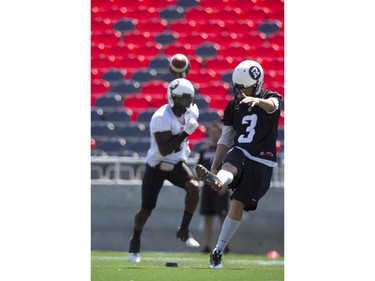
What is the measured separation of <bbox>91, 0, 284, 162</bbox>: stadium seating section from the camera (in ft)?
31.8

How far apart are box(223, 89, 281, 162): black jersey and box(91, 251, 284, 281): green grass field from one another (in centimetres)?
66

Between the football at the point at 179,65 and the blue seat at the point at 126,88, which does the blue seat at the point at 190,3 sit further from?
the football at the point at 179,65

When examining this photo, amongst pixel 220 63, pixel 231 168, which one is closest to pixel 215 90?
pixel 220 63

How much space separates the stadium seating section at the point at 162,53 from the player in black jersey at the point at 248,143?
10.7 ft

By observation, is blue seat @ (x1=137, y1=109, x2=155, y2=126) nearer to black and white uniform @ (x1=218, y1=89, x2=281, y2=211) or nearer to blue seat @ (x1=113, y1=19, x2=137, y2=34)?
blue seat @ (x1=113, y1=19, x2=137, y2=34)

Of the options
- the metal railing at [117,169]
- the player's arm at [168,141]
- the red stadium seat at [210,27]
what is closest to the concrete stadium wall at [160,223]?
the metal railing at [117,169]

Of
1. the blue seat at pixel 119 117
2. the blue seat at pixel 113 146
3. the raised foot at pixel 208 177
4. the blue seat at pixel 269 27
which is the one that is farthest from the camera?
the blue seat at pixel 269 27

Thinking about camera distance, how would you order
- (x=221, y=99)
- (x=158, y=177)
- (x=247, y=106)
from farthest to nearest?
(x=221, y=99) < (x=158, y=177) < (x=247, y=106)

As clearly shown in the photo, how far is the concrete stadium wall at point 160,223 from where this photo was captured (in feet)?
28.1
